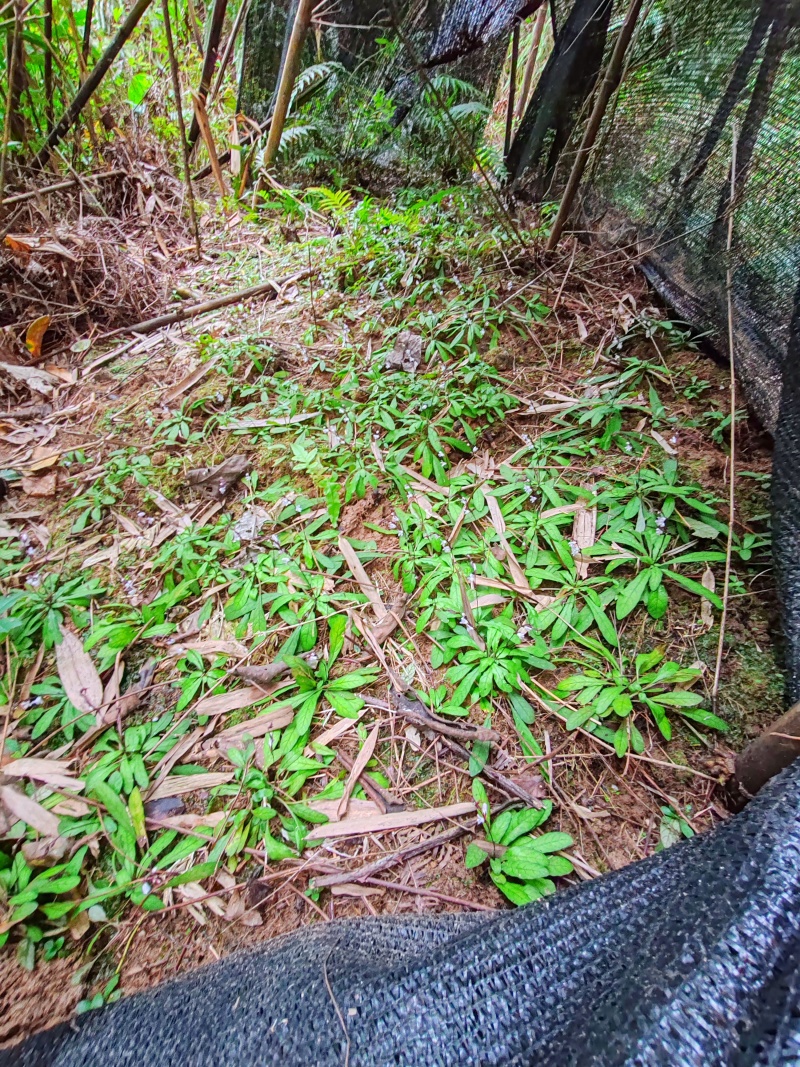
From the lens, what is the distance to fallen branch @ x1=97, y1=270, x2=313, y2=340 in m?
3.06

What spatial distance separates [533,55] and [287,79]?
1866 millimetres

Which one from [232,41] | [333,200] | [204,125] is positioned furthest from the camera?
[232,41]

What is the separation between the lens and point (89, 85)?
3.28 m

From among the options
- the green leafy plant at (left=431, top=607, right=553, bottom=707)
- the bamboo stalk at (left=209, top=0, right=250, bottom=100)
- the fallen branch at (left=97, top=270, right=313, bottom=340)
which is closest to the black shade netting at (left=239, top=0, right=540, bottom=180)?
the bamboo stalk at (left=209, top=0, right=250, bottom=100)

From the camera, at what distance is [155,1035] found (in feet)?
2.87

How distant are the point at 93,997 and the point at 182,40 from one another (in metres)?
6.56

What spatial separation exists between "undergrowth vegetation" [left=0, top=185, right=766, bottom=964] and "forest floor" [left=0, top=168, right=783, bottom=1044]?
0.01m

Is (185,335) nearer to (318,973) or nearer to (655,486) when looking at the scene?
(655,486)

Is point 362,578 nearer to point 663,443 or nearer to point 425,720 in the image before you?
point 425,720

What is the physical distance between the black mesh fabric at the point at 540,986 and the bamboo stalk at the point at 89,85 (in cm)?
461

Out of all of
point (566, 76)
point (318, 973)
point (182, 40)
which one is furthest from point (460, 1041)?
point (182, 40)

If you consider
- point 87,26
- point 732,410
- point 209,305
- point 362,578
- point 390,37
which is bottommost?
point 362,578

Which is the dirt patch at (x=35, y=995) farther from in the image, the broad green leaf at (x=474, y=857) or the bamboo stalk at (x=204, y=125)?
the bamboo stalk at (x=204, y=125)

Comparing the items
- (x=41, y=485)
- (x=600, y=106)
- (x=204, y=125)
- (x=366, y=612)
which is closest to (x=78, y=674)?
(x=366, y=612)
